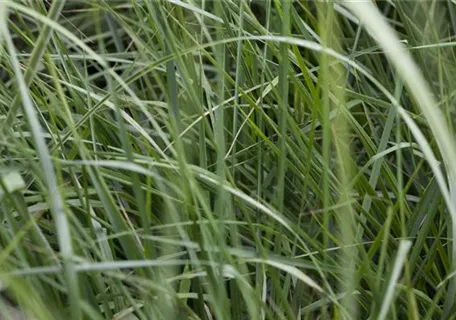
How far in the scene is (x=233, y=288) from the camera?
0.89 metres

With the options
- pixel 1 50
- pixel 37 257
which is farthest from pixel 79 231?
pixel 1 50

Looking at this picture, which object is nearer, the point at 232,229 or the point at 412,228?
the point at 232,229

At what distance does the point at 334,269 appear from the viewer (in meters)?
0.82

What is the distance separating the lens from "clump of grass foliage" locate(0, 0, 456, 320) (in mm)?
733

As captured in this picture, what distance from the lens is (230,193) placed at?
36.3 inches

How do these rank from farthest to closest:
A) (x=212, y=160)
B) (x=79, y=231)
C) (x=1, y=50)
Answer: (x=212, y=160)
(x=1, y=50)
(x=79, y=231)

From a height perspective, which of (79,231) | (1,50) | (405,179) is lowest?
(405,179)

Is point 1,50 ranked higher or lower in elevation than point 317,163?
higher

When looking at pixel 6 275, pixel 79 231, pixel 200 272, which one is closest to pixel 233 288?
pixel 200 272

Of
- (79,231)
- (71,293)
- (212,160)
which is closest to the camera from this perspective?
(71,293)

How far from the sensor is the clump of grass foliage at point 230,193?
0.73 m

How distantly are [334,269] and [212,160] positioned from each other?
34 centimetres

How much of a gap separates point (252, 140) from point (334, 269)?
0.31 metres

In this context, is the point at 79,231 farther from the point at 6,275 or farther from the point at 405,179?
the point at 405,179
